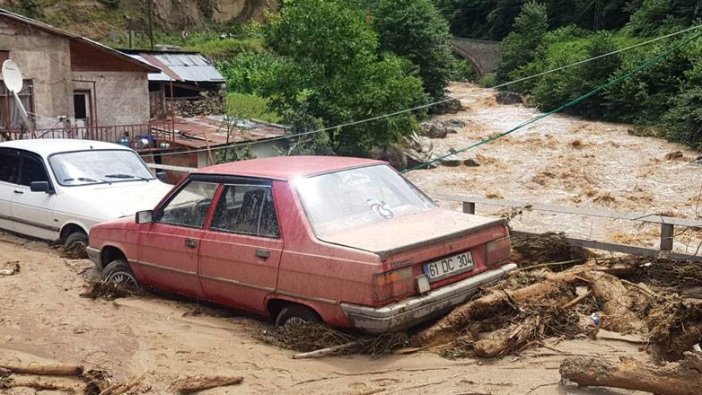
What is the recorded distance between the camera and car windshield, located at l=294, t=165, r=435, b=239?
5.59 meters

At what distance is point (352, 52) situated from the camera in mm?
24688

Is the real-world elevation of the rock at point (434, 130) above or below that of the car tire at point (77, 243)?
above

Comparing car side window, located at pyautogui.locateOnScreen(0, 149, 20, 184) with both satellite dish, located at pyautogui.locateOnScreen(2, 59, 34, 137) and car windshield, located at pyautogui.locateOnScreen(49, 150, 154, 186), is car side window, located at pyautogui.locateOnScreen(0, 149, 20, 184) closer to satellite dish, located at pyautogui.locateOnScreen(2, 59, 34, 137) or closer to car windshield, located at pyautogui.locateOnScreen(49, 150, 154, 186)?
car windshield, located at pyautogui.locateOnScreen(49, 150, 154, 186)

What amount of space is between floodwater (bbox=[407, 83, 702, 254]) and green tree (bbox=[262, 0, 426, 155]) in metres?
2.66

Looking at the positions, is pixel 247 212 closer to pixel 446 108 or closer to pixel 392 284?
pixel 392 284

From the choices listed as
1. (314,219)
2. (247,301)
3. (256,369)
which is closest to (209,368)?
(256,369)

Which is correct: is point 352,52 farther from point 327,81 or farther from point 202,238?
point 202,238

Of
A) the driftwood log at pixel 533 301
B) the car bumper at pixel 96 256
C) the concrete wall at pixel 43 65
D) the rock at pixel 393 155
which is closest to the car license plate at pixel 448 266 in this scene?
the driftwood log at pixel 533 301

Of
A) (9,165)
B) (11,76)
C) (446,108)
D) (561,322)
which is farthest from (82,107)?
(446,108)

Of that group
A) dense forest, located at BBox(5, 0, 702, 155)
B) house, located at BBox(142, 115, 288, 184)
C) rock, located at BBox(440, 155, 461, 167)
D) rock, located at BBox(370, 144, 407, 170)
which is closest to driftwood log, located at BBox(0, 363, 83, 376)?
dense forest, located at BBox(5, 0, 702, 155)

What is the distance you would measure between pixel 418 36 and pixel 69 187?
32.3 m

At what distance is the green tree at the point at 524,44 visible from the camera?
168 feet

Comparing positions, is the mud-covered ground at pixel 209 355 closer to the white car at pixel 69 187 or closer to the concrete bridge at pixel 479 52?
the white car at pixel 69 187

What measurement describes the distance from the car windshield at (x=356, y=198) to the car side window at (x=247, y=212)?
0.31 m
